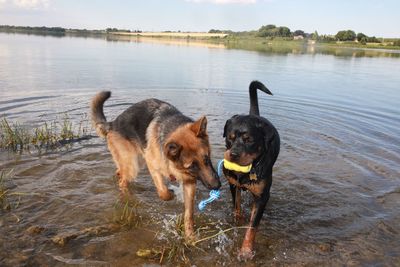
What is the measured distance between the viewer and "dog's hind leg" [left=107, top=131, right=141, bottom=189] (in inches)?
268

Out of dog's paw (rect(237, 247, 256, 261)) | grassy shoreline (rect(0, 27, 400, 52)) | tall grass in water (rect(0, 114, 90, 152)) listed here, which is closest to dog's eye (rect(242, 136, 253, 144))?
dog's paw (rect(237, 247, 256, 261))

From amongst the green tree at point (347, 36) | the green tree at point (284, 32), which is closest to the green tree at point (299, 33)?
the green tree at point (284, 32)

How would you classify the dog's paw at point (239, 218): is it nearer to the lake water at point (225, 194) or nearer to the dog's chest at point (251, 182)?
the lake water at point (225, 194)

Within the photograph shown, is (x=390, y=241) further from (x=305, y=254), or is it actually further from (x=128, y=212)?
(x=128, y=212)

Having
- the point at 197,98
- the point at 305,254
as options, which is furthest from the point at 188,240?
the point at 197,98

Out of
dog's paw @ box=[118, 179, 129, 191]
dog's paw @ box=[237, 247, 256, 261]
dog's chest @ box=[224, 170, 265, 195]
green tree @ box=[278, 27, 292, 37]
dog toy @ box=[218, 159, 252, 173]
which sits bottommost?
dog's paw @ box=[237, 247, 256, 261]

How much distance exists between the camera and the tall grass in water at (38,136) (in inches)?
340

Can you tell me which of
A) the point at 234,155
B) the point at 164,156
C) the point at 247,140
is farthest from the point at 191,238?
the point at 247,140

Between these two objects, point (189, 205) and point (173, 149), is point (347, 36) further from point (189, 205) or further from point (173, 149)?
point (173, 149)

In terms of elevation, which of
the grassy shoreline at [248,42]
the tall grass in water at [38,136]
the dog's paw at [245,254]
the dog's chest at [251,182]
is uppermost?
the grassy shoreline at [248,42]

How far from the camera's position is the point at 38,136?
29.9 feet

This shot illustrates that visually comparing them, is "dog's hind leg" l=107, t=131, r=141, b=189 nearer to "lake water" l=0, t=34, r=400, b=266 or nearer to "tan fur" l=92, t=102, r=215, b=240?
"tan fur" l=92, t=102, r=215, b=240

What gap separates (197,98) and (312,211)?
9.23 m

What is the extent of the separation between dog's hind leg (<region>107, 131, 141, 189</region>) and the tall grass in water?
294cm
